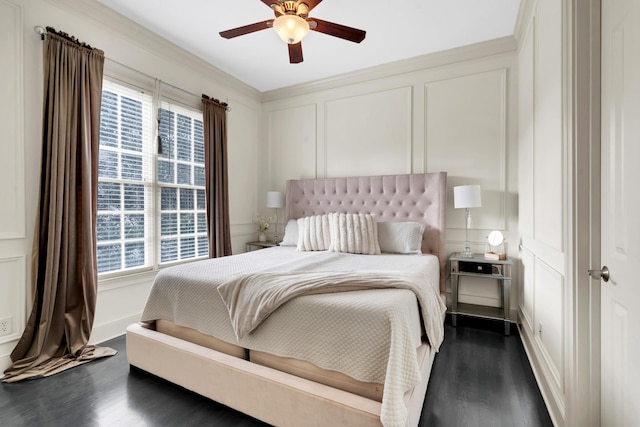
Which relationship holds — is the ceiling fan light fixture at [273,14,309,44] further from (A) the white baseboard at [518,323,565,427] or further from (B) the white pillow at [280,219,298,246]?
(A) the white baseboard at [518,323,565,427]

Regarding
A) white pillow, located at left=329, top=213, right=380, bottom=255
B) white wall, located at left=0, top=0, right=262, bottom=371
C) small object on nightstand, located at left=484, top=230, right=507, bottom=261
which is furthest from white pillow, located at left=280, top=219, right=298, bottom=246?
small object on nightstand, located at left=484, top=230, right=507, bottom=261

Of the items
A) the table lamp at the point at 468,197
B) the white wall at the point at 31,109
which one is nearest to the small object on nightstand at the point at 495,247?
the table lamp at the point at 468,197

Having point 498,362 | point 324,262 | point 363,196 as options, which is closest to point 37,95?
point 324,262

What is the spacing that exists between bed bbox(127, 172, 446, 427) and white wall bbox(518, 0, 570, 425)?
71cm

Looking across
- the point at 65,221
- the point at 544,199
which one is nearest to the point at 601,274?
the point at 544,199

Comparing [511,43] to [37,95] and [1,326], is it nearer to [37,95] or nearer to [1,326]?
[37,95]

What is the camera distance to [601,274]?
1368mm

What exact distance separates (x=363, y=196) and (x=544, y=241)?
80.6 inches

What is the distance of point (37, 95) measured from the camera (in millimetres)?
2342

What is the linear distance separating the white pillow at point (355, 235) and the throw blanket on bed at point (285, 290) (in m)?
1.28

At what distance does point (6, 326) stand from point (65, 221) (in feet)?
2.73

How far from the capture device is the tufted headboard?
336 cm

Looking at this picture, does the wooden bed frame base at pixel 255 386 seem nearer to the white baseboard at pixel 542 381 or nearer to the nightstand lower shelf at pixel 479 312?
the white baseboard at pixel 542 381

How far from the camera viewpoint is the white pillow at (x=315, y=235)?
3398 millimetres
